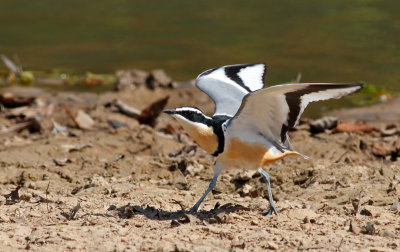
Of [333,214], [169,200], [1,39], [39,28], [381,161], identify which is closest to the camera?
[333,214]

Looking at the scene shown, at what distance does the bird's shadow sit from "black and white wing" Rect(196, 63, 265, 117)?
79cm

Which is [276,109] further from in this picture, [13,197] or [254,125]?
[13,197]

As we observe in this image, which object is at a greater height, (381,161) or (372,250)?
(372,250)

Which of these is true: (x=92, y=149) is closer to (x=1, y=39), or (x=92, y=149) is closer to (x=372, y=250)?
(x=372, y=250)

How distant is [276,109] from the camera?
4.93m

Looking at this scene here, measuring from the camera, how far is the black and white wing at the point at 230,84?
19.0 ft

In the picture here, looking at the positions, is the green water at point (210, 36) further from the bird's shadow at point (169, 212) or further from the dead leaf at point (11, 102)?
the bird's shadow at point (169, 212)

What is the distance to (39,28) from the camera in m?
15.7

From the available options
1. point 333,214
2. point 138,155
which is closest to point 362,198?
point 333,214

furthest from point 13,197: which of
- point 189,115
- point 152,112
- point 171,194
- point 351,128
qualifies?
point 351,128

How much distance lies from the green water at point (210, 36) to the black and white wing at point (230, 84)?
4618 millimetres

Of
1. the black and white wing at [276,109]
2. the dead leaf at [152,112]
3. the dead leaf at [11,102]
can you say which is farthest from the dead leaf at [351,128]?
the dead leaf at [11,102]

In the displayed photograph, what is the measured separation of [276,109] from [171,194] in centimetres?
148

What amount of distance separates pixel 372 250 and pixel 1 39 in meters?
12.0
